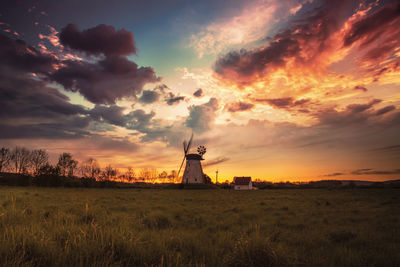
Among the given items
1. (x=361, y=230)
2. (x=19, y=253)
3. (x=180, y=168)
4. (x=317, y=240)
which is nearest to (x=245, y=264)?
(x=19, y=253)

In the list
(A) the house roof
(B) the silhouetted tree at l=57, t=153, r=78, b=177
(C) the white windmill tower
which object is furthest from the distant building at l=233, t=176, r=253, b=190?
(B) the silhouetted tree at l=57, t=153, r=78, b=177

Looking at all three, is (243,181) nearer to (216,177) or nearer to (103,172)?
(216,177)

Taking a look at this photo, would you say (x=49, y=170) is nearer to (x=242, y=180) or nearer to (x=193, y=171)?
(x=193, y=171)

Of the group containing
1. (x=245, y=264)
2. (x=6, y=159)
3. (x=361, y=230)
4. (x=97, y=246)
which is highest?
(x=6, y=159)

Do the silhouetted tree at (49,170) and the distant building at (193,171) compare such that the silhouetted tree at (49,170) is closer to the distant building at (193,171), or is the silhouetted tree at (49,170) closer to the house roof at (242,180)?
the distant building at (193,171)

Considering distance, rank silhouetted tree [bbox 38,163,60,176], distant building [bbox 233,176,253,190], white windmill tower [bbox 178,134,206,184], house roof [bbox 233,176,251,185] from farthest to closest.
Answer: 1. house roof [bbox 233,176,251,185]
2. distant building [bbox 233,176,253,190]
3. white windmill tower [bbox 178,134,206,184]
4. silhouetted tree [bbox 38,163,60,176]

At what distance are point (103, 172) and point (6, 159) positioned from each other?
3179 cm

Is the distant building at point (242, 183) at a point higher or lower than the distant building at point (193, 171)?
lower

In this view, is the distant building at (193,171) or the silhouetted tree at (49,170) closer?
the silhouetted tree at (49,170)

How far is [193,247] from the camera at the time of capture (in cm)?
551

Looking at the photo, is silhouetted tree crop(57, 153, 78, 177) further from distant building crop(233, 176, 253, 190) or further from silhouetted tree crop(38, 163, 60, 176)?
distant building crop(233, 176, 253, 190)

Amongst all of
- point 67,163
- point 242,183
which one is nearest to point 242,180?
point 242,183

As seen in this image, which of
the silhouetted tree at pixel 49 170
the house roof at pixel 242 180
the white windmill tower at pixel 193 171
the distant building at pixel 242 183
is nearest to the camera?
the silhouetted tree at pixel 49 170

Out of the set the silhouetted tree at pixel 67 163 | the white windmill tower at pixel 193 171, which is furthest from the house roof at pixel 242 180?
the silhouetted tree at pixel 67 163
